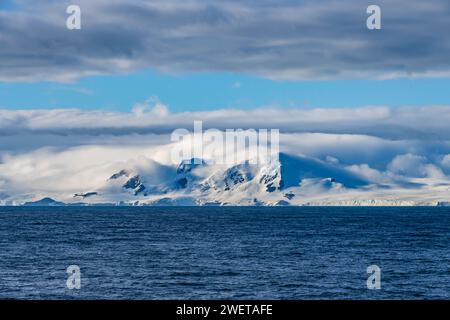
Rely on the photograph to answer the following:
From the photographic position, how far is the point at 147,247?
460ft

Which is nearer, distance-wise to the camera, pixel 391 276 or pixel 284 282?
pixel 284 282

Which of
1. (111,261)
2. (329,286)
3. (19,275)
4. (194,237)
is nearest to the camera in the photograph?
(329,286)

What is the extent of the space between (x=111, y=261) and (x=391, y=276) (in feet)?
133

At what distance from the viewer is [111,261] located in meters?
112

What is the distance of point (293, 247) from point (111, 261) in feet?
133

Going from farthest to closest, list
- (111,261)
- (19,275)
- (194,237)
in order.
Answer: (194,237)
(111,261)
(19,275)

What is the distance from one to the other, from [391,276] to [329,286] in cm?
1385

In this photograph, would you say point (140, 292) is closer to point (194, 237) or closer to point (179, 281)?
point (179, 281)
